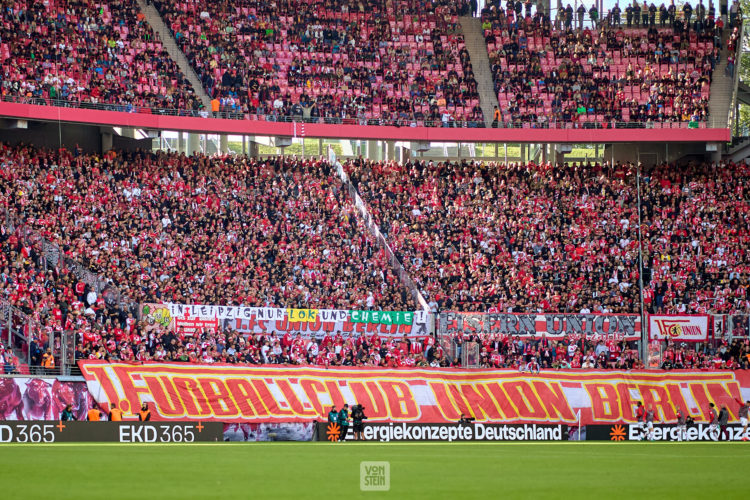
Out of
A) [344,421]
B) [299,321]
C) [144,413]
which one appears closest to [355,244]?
[299,321]

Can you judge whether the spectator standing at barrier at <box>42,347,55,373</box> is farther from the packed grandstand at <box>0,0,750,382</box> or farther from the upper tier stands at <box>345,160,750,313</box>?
the upper tier stands at <box>345,160,750,313</box>

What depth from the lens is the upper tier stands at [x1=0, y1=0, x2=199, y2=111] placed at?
4125 cm

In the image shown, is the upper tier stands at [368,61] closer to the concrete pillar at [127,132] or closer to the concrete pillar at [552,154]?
the concrete pillar at [127,132]

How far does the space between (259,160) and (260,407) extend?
1676cm

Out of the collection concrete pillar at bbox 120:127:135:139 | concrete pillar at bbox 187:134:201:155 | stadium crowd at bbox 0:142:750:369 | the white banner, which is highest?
concrete pillar at bbox 120:127:135:139

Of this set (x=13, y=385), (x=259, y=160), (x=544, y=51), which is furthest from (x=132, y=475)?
(x=544, y=51)

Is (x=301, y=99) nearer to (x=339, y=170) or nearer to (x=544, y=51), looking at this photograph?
(x=339, y=170)

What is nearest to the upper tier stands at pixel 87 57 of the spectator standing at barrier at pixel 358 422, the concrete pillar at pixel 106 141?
the concrete pillar at pixel 106 141

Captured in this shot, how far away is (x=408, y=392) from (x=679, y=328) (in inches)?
435

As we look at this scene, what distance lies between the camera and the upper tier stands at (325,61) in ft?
153

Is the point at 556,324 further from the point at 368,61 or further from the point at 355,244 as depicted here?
the point at 368,61

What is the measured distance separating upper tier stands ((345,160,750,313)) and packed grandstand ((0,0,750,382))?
4.0 inches

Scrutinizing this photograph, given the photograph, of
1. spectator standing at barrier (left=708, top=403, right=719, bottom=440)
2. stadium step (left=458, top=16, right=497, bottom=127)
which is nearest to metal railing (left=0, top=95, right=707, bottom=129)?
stadium step (left=458, top=16, right=497, bottom=127)

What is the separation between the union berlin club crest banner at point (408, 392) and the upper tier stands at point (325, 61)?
17.1 metres
